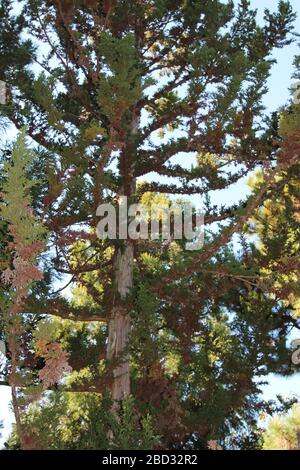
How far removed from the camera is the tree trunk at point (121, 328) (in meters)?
8.43

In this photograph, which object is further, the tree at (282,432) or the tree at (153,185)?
the tree at (282,432)

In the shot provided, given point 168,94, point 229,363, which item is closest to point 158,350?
point 229,363

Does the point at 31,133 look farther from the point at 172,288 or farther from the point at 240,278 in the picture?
the point at 240,278

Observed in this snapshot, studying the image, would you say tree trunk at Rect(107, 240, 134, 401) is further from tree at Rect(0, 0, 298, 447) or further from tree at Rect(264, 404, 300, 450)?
tree at Rect(264, 404, 300, 450)

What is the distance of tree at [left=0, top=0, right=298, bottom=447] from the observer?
26.7ft

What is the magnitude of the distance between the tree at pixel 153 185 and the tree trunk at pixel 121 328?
20mm

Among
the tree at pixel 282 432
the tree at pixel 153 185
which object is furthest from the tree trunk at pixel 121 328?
the tree at pixel 282 432

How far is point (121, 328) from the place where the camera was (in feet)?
29.0

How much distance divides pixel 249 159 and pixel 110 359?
12.6 ft

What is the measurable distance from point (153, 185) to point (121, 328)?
8.90ft

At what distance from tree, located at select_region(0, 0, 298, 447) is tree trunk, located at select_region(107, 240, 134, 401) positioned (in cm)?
2

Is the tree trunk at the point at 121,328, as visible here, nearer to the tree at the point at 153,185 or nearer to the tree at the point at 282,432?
the tree at the point at 153,185

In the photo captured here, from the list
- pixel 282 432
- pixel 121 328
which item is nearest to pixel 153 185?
pixel 121 328

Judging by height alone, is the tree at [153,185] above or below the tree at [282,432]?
above
